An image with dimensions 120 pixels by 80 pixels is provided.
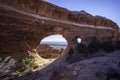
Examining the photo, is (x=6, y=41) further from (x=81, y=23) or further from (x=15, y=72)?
(x=81, y=23)

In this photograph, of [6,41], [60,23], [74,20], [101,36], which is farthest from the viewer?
[101,36]

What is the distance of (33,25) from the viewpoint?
10.4m

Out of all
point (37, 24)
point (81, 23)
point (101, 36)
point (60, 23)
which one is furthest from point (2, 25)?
point (101, 36)

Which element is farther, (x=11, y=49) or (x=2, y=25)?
(x=11, y=49)

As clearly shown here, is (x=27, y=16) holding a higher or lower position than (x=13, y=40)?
higher

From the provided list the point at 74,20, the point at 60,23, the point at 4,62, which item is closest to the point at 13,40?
the point at 4,62

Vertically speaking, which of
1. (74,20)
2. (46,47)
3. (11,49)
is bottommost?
(46,47)

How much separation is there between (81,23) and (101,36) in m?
3.77

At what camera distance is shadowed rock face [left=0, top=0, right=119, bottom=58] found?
354 inches

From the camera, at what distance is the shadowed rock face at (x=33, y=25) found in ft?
29.5

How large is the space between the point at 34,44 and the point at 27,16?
252 cm

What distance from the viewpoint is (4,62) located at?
1033cm

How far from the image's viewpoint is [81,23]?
1466cm

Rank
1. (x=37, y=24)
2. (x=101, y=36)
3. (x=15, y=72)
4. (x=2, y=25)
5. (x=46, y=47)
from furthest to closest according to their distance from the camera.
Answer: (x=46, y=47), (x=101, y=36), (x=37, y=24), (x=15, y=72), (x=2, y=25)
